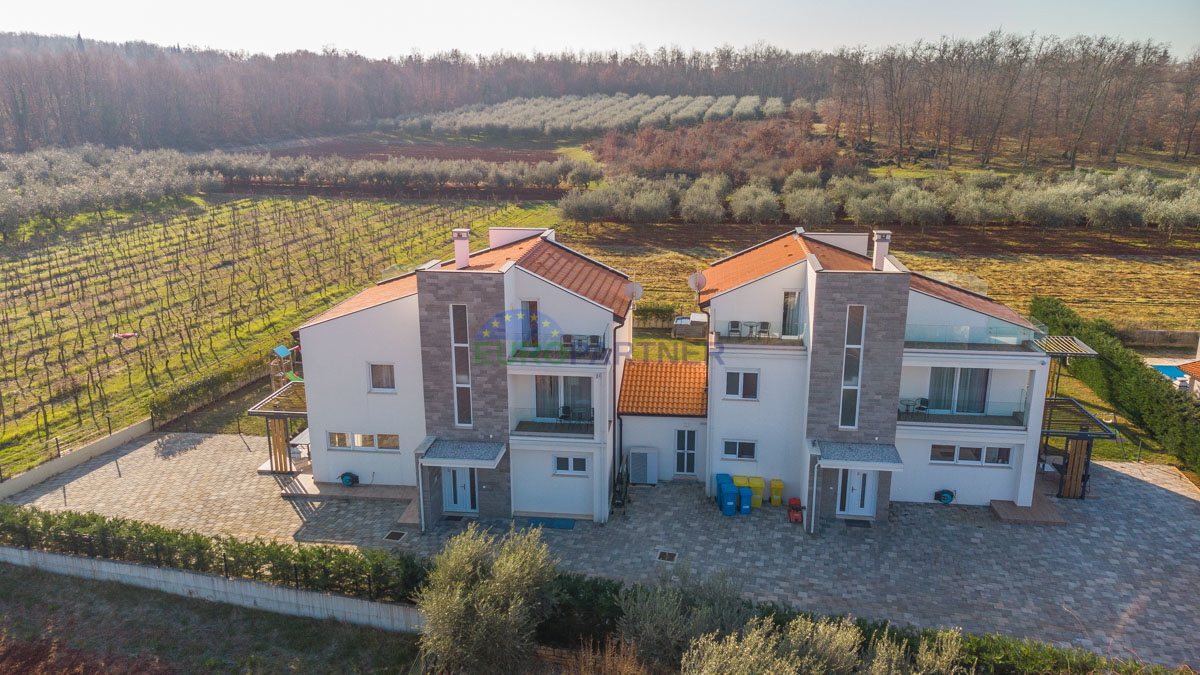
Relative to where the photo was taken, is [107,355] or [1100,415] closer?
[1100,415]

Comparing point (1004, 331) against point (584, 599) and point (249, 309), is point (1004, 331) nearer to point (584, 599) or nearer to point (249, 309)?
point (584, 599)

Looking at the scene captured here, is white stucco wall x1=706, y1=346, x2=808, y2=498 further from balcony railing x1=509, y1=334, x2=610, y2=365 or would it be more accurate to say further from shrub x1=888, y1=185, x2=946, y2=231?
shrub x1=888, y1=185, x2=946, y2=231

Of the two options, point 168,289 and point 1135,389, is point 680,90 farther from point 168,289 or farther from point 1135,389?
point 1135,389

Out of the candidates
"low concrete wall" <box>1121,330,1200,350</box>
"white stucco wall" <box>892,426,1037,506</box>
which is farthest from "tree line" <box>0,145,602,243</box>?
"white stucco wall" <box>892,426,1037,506</box>

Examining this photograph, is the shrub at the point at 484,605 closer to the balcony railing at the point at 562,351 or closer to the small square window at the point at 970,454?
the balcony railing at the point at 562,351

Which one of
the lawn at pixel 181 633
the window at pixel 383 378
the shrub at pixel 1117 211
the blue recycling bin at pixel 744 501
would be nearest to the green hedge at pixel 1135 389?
the blue recycling bin at pixel 744 501

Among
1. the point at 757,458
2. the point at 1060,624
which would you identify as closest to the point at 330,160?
the point at 757,458

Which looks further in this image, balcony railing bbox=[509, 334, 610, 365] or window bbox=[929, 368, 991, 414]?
window bbox=[929, 368, 991, 414]
